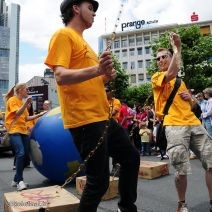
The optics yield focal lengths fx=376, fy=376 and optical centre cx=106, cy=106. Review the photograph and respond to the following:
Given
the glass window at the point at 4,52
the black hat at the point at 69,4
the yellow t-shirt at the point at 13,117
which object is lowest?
the yellow t-shirt at the point at 13,117

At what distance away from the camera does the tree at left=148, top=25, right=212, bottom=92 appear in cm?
3834

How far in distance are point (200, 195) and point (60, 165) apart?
231cm

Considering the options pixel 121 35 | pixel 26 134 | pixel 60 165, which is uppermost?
pixel 121 35

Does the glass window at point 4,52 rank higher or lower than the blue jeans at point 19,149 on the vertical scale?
higher

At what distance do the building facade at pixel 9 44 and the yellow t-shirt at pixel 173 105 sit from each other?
337ft

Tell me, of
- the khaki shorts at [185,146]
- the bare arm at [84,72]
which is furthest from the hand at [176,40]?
the bare arm at [84,72]

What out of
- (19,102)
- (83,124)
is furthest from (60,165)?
(83,124)

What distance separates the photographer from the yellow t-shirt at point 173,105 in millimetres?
4383

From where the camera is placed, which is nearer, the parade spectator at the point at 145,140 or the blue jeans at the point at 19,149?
the blue jeans at the point at 19,149

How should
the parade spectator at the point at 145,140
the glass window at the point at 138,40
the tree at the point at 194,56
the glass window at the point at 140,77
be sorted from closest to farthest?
the parade spectator at the point at 145,140, the tree at the point at 194,56, the glass window at the point at 140,77, the glass window at the point at 138,40

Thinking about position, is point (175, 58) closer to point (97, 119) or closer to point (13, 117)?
point (97, 119)

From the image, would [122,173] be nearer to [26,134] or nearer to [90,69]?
[90,69]

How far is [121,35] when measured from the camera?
91.4 metres

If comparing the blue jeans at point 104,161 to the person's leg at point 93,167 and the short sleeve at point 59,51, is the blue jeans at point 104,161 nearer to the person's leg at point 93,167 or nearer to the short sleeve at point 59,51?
the person's leg at point 93,167
